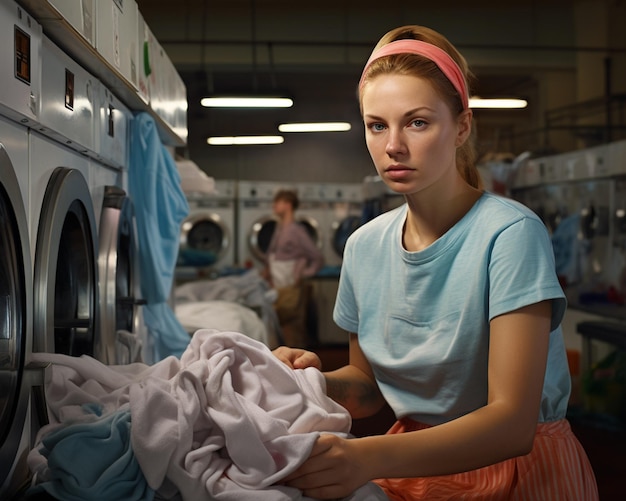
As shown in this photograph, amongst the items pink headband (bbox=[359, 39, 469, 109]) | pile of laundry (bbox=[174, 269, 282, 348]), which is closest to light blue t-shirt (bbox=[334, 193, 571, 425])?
pink headband (bbox=[359, 39, 469, 109])

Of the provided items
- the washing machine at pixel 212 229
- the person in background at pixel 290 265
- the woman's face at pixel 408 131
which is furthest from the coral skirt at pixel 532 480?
the washing machine at pixel 212 229

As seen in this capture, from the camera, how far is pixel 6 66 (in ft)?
4.18

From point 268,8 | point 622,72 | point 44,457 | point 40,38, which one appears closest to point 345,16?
point 268,8

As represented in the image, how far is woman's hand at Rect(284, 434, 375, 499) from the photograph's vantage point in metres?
1.04

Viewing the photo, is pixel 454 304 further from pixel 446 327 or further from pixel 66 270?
pixel 66 270

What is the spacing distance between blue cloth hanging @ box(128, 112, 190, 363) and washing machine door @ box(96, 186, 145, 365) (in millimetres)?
146

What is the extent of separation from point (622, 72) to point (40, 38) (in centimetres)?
779

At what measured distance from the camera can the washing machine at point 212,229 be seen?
8.04 meters

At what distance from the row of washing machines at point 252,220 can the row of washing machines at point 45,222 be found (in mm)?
5883

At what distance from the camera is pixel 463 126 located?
138cm

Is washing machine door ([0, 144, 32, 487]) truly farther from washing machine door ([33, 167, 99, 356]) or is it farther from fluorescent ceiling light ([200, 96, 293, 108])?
fluorescent ceiling light ([200, 96, 293, 108])

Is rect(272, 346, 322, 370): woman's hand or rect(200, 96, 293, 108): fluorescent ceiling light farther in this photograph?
rect(200, 96, 293, 108): fluorescent ceiling light

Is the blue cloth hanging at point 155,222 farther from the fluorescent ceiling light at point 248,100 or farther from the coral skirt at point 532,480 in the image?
the fluorescent ceiling light at point 248,100

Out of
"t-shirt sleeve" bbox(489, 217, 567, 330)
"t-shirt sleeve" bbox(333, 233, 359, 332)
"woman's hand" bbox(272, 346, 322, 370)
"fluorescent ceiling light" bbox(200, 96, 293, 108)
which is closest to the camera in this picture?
"t-shirt sleeve" bbox(489, 217, 567, 330)
